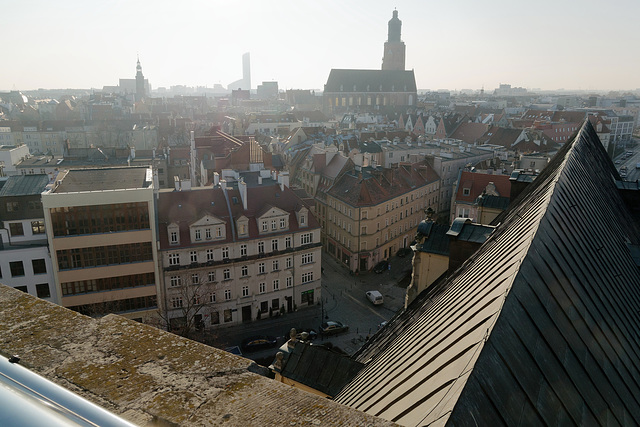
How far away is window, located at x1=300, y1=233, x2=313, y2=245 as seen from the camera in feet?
140

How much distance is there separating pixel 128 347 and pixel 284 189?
129 feet

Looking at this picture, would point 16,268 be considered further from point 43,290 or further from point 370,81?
point 370,81

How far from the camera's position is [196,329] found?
124 feet

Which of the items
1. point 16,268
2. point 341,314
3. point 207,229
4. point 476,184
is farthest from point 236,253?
point 476,184

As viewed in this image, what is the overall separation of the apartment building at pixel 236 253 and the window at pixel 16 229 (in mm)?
9520

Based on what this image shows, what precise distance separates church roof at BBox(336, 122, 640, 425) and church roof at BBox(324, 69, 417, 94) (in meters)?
168

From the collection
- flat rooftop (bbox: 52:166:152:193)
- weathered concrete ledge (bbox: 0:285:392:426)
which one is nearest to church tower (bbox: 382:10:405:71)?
flat rooftop (bbox: 52:166:152:193)

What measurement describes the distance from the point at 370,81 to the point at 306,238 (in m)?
144

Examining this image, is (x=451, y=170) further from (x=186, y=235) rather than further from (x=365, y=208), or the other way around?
(x=186, y=235)

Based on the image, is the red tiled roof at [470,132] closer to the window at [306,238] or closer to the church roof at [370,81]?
the window at [306,238]

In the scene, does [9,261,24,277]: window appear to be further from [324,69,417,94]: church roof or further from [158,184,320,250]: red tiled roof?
[324,69,417,94]: church roof

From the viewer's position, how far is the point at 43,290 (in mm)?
34312

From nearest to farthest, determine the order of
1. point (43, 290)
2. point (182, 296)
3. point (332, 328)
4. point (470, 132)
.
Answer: point (43, 290), point (182, 296), point (332, 328), point (470, 132)

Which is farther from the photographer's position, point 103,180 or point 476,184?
point 476,184
